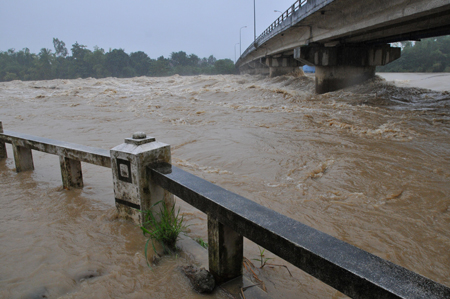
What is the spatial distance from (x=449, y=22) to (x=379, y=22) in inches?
144

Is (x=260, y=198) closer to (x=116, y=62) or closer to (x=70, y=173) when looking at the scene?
(x=70, y=173)

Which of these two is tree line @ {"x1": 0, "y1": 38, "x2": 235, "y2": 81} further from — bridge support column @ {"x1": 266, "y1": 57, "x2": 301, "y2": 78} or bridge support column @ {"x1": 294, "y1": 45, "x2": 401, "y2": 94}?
bridge support column @ {"x1": 294, "y1": 45, "x2": 401, "y2": 94}

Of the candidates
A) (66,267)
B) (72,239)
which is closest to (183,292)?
(66,267)

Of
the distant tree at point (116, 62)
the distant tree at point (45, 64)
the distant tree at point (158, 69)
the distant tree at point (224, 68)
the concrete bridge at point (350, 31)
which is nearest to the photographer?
the concrete bridge at point (350, 31)

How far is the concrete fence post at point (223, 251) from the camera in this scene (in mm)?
2312

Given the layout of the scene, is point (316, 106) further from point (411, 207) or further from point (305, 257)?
point (305, 257)

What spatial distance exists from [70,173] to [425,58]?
62277mm

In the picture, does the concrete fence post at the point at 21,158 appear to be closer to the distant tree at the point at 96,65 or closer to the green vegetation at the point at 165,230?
the green vegetation at the point at 165,230

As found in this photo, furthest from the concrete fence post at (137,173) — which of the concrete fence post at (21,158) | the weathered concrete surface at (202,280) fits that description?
the concrete fence post at (21,158)

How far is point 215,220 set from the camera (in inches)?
90.3

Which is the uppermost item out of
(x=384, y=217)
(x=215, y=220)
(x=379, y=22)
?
(x=379, y=22)

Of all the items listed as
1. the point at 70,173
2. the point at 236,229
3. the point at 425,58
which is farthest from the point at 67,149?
the point at 425,58

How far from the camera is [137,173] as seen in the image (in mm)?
2953

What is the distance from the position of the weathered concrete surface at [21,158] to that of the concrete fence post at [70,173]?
1375 millimetres
